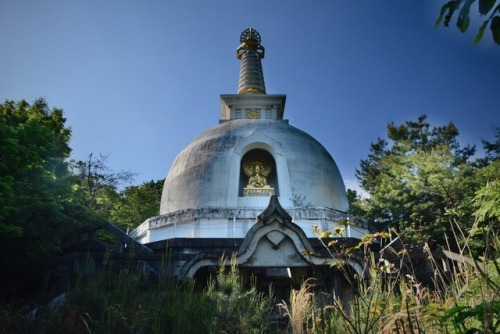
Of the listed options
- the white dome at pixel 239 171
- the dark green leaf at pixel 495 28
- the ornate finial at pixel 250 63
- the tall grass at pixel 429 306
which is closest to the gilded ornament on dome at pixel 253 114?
the ornate finial at pixel 250 63

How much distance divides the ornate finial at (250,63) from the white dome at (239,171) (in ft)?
26.2

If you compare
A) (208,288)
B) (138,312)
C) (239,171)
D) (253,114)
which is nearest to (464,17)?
(138,312)

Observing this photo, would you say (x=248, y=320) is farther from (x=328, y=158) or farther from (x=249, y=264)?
(x=328, y=158)

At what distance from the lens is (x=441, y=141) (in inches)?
1014

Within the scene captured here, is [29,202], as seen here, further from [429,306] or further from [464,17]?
[464,17]

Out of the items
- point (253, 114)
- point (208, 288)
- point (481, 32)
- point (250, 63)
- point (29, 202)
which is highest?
point (250, 63)

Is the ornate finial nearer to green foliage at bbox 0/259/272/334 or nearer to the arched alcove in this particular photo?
the arched alcove

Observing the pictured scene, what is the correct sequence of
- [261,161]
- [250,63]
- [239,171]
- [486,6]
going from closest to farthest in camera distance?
[486,6], [239,171], [261,161], [250,63]

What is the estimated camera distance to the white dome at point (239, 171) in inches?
603

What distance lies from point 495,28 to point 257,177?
53.9 ft

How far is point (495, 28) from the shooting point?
1735mm

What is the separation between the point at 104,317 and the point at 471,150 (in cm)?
2486

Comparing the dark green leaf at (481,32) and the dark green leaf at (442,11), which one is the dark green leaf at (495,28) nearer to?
the dark green leaf at (481,32)

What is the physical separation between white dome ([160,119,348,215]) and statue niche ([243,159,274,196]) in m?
0.63
